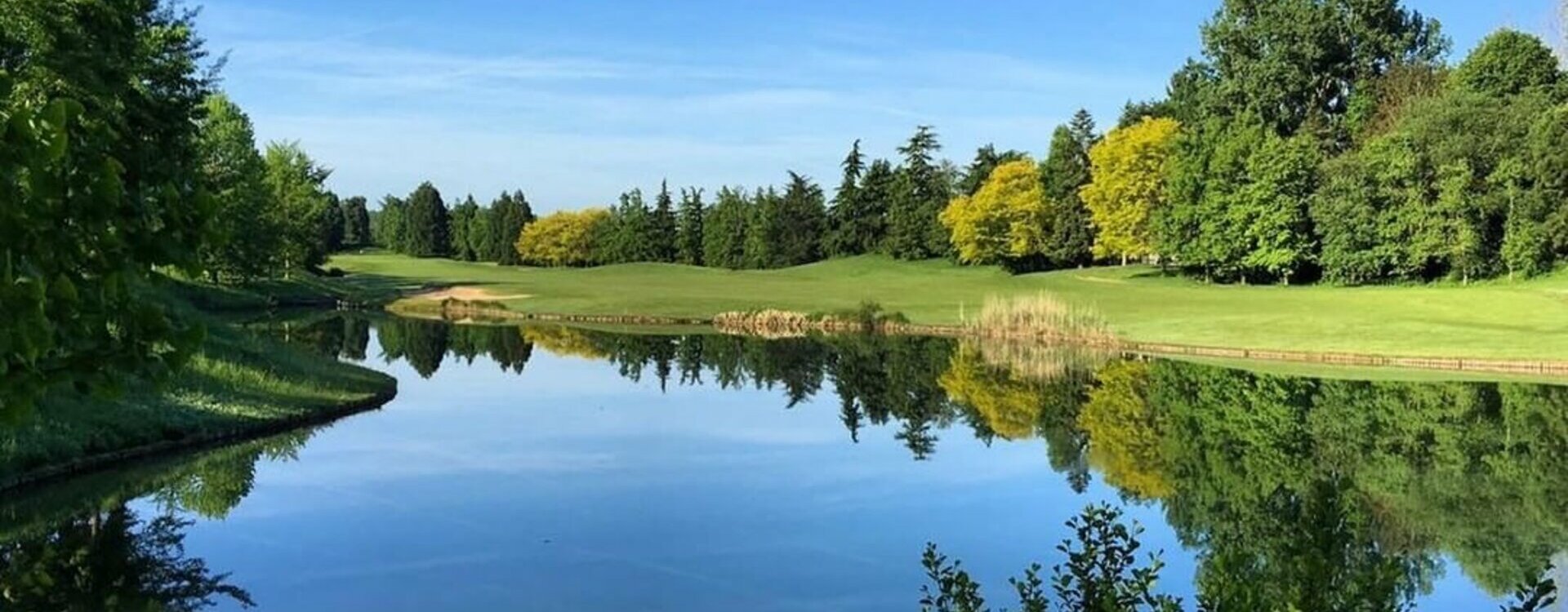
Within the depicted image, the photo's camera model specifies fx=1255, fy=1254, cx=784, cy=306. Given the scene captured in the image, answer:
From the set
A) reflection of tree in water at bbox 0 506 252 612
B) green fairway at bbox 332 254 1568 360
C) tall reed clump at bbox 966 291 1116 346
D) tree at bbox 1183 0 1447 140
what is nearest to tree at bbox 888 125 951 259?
green fairway at bbox 332 254 1568 360

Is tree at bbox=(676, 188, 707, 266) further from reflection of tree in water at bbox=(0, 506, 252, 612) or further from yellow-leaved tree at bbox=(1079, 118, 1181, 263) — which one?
reflection of tree in water at bbox=(0, 506, 252, 612)

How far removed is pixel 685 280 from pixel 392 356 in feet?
117

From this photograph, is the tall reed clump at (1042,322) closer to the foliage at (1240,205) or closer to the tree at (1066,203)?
the foliage at (1240,205)

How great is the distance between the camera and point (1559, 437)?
19.8 meters

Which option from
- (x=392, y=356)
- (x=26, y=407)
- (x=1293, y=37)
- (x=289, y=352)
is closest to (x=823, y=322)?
(x=392, y=356)

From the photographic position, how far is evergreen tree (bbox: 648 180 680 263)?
302 feet

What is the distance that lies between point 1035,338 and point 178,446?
90.4 feet

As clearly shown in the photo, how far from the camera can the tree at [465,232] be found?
4355 inches

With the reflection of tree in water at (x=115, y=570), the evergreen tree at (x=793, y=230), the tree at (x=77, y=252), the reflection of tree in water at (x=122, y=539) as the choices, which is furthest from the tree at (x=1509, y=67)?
the tree at (x=77, y=252)

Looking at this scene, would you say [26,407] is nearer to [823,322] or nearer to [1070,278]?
[823,322]

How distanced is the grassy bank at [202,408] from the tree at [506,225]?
8021 centimetres

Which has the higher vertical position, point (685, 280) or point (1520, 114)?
point (1520, 114)

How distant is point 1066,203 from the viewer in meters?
67.0

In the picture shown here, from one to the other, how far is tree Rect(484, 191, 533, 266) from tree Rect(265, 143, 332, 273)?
3243 cm
